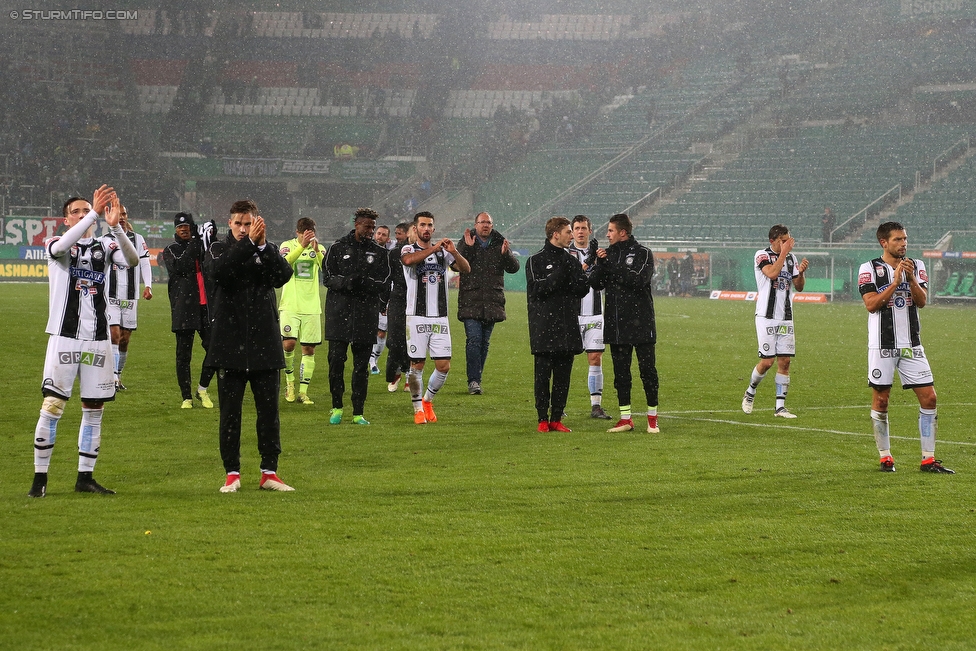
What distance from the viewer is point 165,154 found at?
56.6m

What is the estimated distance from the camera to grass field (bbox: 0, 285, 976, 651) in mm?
5160

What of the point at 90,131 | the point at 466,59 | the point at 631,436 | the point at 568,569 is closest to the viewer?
the point at 568,569

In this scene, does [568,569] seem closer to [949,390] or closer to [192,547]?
[192,547]

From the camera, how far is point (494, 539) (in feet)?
22.2

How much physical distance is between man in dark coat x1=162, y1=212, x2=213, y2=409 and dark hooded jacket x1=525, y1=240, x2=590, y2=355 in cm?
376

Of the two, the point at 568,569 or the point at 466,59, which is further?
the point at 466,59

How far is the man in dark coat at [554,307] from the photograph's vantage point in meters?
11.2

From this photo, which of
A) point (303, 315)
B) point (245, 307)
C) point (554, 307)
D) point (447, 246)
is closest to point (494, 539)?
point (245, 307)

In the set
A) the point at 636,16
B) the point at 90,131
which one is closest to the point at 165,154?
the point at 90,131

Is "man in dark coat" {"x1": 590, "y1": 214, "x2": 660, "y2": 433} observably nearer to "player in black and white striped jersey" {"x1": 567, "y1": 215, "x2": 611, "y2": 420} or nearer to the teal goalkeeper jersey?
"player in black and white striped jersey" {"x1": 567, "y1": 215, "x2": 611, "y2": 420}

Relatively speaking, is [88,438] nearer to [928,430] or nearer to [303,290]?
[303,290]

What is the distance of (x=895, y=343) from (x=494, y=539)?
4.10 meters

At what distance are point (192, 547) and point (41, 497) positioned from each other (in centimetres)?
193

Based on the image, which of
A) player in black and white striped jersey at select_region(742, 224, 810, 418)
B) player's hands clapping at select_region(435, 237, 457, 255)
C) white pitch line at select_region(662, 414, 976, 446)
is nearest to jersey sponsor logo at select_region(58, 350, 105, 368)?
player's hands clapping at select_region(435, 237, 457, 255)
